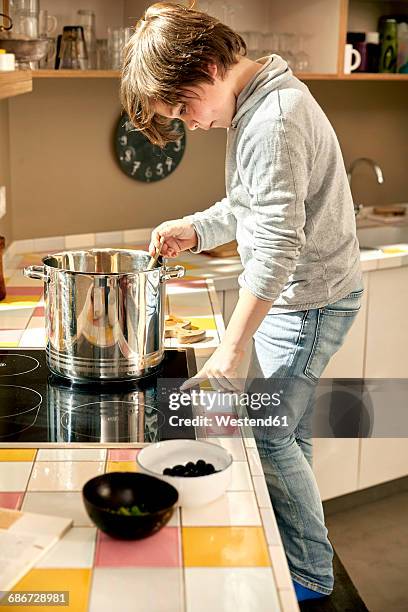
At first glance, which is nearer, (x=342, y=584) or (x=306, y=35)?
(x=342, y=584)

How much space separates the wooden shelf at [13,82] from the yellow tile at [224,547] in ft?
3.00

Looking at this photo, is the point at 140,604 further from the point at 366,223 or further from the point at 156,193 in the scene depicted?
the point at 366,223

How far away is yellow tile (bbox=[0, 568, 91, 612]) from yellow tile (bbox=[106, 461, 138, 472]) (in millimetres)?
270

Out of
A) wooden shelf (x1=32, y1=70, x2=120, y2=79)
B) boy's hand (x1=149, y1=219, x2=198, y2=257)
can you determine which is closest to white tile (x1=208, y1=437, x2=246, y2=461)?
boy's hand (x1=149, y1=219, x2=198, y2=257)

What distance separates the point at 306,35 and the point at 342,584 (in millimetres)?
1766

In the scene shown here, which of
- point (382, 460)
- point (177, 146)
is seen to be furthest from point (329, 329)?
point (177, 146)

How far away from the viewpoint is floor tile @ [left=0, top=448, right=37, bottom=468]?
1.29 meters

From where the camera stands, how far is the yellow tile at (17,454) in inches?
50.6

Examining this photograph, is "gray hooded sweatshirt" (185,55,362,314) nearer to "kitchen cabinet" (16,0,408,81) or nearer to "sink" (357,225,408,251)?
"kitchen cabinet" (16,0,408,81)

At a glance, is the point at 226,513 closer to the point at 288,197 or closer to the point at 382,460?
the point at 288,197

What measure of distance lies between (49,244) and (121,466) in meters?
1.74

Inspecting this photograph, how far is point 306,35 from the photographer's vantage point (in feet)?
9.75

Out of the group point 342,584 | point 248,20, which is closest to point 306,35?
point 248,20

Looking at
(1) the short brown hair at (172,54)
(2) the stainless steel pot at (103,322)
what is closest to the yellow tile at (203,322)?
(2) the stainless steel pot at (103,322)
